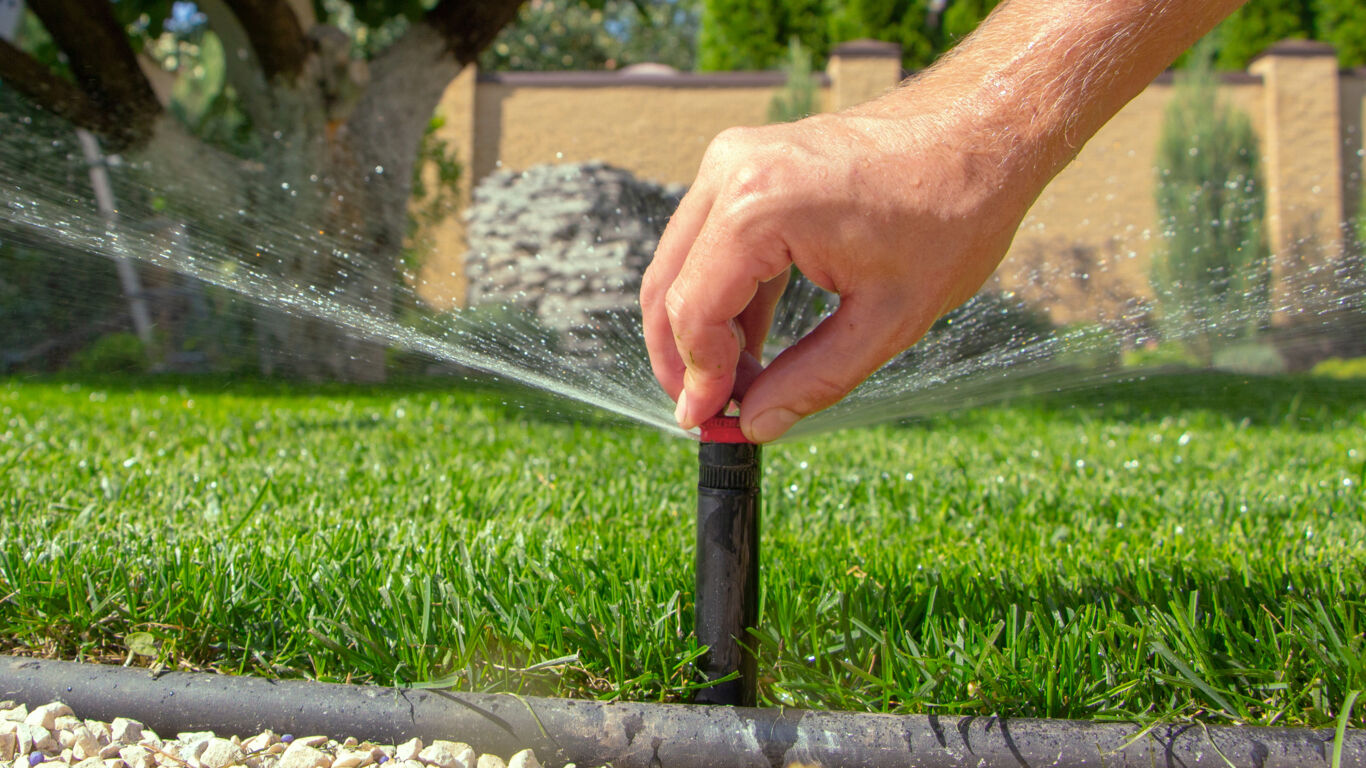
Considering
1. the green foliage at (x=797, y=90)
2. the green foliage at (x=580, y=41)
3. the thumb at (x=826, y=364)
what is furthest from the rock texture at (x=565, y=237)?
the green foliage at (x=580, y=41)

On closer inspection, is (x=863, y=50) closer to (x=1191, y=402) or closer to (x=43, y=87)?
(x=1191, y=402)

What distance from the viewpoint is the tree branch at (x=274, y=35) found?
5.90m

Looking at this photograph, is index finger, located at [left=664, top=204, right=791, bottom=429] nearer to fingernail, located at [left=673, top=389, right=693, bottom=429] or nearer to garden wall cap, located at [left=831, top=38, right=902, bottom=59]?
fingernail, located at [left=673, top=389, right=693, bottom=429]

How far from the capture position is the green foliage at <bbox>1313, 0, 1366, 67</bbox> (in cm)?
1234

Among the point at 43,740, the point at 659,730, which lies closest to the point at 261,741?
the point at 43,740

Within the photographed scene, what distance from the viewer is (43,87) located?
5352 millimetres

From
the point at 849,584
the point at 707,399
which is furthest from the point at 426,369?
the point at 707,399

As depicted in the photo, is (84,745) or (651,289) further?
(84,745)

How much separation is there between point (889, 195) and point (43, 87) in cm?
591

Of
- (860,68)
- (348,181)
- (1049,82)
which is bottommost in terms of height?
(1049,82)

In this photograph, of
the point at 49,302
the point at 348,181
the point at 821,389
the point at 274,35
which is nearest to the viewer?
the point at 821,389

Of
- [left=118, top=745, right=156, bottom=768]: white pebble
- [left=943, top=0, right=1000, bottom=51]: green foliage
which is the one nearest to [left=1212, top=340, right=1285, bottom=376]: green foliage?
[left=943, top=0, right=1000, bottom=51]: green foliage

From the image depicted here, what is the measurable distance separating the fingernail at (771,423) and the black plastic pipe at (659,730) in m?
0.37

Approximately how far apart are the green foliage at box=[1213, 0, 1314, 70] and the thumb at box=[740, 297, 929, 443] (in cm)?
1379
